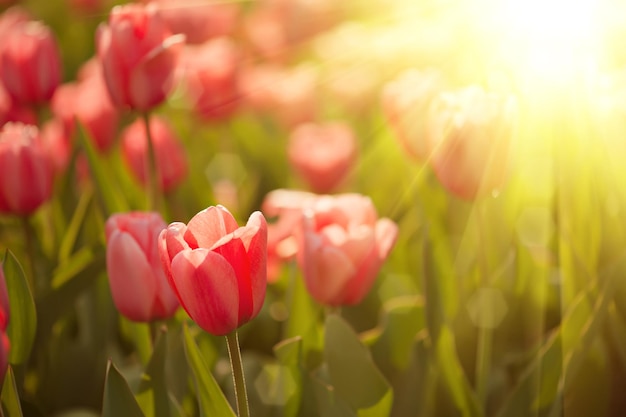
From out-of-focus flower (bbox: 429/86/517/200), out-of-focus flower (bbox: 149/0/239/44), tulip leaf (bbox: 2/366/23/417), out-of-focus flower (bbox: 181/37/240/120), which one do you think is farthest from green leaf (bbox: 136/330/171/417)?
out-of-focus flower (bbox: 149/0/239/44)

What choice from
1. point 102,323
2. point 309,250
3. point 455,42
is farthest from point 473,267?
point 455,42

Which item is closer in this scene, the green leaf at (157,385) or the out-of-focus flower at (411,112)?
the green leaf at (157,385)

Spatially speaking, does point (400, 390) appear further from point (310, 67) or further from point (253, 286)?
point (310, 67)

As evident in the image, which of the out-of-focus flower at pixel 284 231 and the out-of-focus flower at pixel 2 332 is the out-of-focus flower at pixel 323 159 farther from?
the out-of-focus flower at pixel 2 332

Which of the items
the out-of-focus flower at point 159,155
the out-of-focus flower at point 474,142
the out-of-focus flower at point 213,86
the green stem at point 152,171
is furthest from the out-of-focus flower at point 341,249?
the out-of-focus flower at point 213,86

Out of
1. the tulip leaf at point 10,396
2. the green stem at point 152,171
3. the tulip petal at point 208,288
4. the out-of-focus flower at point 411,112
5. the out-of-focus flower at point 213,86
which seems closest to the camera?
the tulip petal at point 208,288

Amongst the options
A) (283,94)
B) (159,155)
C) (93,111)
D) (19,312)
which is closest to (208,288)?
(19,312)
